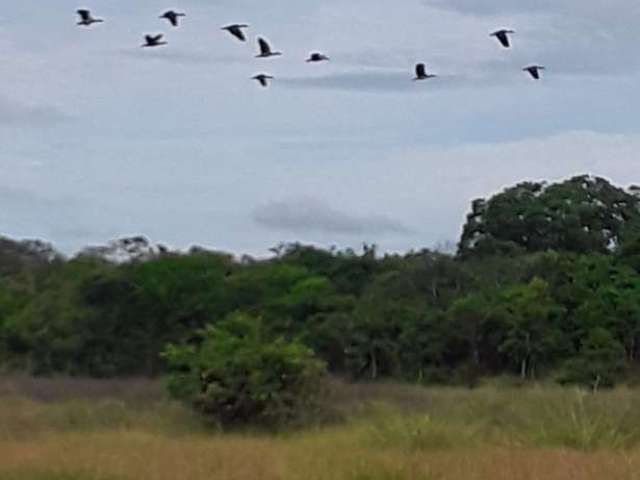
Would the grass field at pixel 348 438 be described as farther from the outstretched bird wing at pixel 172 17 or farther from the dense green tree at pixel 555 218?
the dense green tree at pixel 555 218

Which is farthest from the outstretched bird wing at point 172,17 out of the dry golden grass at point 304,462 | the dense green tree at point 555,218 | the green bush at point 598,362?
the dense green tree at point 555,218

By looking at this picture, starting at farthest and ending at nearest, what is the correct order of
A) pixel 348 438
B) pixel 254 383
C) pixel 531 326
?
pixel 531 326 < pixel 254 383 < pixel 348 438

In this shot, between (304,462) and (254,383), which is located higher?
(254,383)

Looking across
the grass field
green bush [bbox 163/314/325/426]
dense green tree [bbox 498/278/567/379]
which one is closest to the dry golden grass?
the grass field

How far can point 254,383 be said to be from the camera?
24.1 m

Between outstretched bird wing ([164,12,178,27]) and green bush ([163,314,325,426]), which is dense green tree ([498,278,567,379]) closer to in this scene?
green bush ([163,314,325,426])

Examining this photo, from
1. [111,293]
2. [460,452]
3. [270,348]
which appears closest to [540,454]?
[460,452]

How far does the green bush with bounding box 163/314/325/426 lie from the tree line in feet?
15.7

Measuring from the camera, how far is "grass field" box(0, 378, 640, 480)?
1398 centimetres

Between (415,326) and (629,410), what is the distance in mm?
12165

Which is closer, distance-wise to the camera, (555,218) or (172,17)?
(172,17)

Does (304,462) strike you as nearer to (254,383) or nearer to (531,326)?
(254,383)

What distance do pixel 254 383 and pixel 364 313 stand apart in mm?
8321

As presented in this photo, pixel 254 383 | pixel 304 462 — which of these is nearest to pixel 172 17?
pixel 304 462
